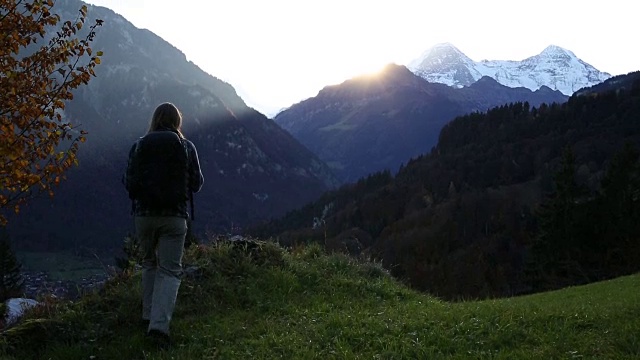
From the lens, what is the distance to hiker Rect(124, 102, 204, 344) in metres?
6.22

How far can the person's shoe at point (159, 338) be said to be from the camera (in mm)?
6234

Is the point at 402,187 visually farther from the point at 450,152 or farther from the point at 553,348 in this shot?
the point at 553,348

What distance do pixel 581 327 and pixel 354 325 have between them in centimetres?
269

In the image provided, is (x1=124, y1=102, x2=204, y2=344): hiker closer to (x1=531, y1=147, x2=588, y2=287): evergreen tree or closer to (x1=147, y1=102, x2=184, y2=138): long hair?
(x1=147, y1=102, x2=184, y2=138): long hair

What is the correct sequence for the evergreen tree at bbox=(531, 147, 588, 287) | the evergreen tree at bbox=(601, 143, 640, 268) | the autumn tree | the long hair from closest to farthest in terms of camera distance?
the long hair < the autumn tree < the evergreen tree at bbox=(601, 143, 640, 268) < the evergreen tree at bbox=(531, 147, 588, 287)

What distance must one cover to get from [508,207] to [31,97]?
338 feet

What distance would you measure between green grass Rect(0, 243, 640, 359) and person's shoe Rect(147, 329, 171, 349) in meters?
0.13

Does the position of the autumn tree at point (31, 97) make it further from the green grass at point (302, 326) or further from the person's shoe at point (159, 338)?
the person's shoe at point (159, 338)

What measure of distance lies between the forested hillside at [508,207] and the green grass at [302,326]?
336 cm

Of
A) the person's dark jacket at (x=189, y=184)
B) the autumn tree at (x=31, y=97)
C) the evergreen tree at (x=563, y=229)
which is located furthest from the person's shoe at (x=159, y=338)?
the evergreen tree at (x=563, y=229)

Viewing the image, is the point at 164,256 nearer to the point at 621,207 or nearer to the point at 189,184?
the point at 189,184

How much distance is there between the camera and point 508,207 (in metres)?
103

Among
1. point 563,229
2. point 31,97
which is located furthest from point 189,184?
point 563,229

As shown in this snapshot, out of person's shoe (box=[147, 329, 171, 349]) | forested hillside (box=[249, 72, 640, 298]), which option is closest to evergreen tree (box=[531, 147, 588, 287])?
forested hillside (box=[249, 72, 640, 298])
